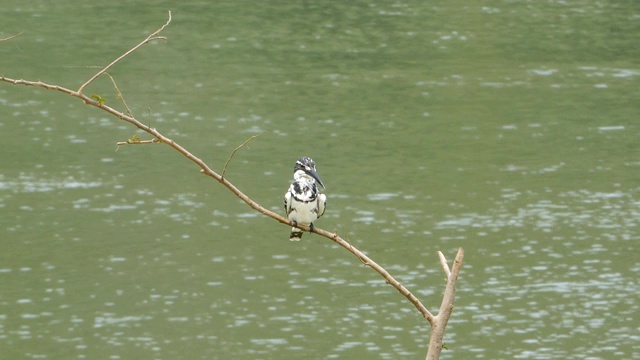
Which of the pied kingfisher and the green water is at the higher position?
the green water

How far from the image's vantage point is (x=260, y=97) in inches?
1748

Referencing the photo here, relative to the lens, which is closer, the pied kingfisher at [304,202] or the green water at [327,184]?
the pied kingfisher at [304,202]

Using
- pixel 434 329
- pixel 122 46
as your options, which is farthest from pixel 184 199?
pixel 434 329

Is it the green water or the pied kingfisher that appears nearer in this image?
the pied kingfisher

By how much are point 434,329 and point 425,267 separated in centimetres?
2483

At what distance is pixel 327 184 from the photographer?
3588cm

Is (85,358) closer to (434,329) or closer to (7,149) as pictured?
(7,149)

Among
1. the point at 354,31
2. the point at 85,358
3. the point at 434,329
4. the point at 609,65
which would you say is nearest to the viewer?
the point at 434,329

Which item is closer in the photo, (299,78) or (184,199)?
(184,199)

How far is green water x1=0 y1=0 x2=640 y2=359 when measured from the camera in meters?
27.5

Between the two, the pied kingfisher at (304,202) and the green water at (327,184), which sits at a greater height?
the green water at (327,184)

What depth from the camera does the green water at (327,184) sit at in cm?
2753

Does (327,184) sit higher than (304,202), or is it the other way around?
(327,184)

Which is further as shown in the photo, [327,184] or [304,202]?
[327,184]
